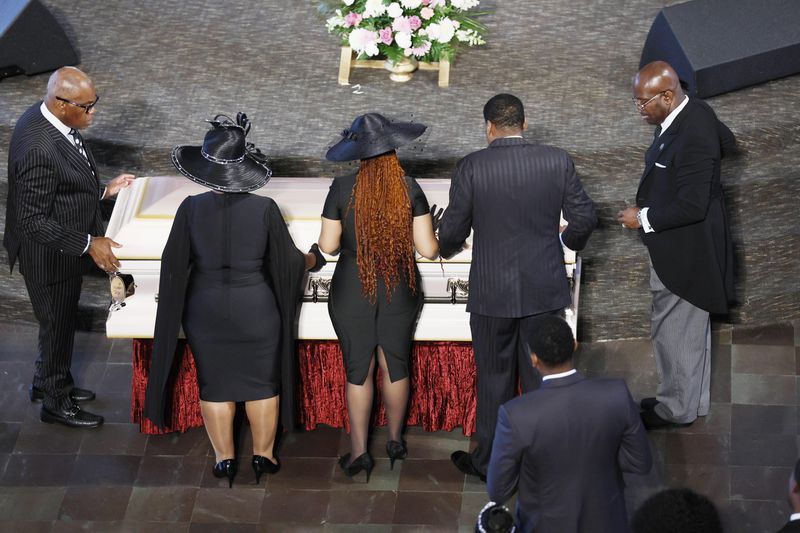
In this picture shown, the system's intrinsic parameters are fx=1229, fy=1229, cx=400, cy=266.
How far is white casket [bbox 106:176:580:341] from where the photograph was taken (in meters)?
5.18

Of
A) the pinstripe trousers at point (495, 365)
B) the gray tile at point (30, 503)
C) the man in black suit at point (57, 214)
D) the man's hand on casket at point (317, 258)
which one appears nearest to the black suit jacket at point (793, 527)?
the pinstripe trousers at point (495, 365)

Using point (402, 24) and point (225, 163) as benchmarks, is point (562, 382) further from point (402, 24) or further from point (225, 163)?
point (402, 24)

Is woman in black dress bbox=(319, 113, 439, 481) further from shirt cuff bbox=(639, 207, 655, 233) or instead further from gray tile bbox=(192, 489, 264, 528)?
shirt cuff bbox=(639, 207, 655, 233)

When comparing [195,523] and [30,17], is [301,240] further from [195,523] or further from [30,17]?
[30,17]

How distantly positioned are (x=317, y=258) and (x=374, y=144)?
2.20 ft

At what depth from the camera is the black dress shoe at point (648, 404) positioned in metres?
5.63

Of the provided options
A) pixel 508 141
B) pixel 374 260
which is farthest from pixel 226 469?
pixel 508 141

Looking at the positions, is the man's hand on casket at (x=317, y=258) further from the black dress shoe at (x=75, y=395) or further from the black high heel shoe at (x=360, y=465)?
the black dress shoe at (x=75, y=395)

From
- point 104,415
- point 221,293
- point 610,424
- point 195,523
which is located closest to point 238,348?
point 221,293

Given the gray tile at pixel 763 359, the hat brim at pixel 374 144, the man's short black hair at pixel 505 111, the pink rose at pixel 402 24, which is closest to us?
the man's short black hair at pixel 505 111

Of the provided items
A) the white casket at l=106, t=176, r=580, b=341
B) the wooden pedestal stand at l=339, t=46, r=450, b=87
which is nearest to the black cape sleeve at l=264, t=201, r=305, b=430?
the white casket at l=106, t=176, r=580, b=341

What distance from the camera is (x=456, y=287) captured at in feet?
17.2

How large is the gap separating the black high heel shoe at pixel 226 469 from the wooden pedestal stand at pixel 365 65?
2.53 m

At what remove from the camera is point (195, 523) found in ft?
16.8
